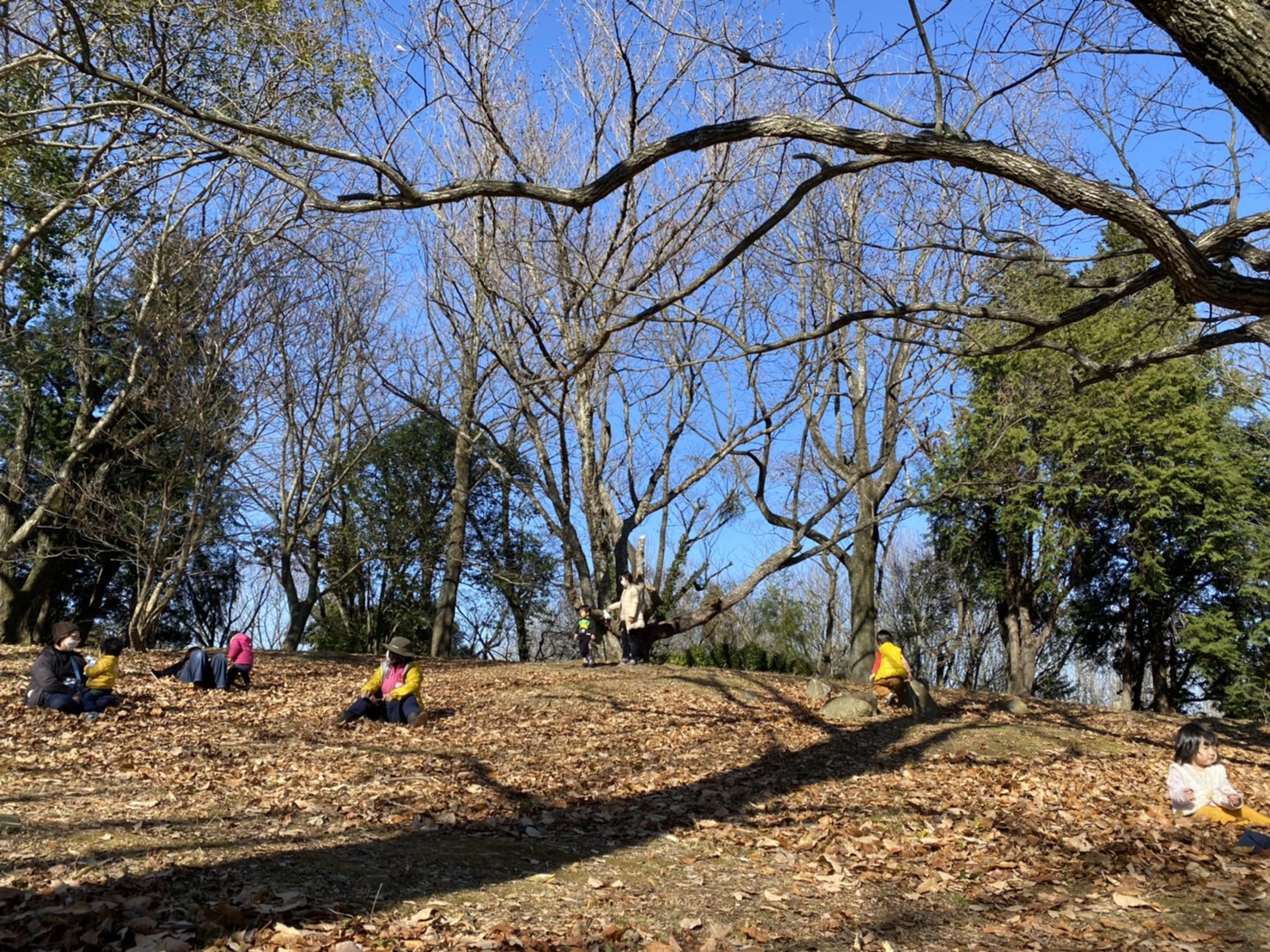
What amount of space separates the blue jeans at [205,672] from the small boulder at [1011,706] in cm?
1048

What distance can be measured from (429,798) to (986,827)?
3.94m

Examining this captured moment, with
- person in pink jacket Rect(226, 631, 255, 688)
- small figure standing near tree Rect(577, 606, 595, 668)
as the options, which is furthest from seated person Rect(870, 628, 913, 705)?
person in pink jacket Rect(226, 631, 255, 688)

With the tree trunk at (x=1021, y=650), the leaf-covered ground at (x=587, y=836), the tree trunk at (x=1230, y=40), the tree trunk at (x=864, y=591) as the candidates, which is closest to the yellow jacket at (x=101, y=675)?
the leaf-covered ground at (x=587, y=836)

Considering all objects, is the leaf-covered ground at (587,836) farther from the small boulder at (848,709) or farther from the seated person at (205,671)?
the seated person at (205,671)

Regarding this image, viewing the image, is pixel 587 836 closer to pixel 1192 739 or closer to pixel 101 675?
pixel 1192 739

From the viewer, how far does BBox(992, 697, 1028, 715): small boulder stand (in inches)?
552

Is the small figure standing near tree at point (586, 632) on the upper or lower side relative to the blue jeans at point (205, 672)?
upper

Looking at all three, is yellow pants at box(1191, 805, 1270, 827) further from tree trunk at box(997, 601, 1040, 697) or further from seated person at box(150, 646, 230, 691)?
tree trunk at box(997, 601, 1040, 697)

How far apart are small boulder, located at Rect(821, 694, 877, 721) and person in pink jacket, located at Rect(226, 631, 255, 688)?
23.6 feet

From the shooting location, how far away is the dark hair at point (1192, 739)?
22.1 feet

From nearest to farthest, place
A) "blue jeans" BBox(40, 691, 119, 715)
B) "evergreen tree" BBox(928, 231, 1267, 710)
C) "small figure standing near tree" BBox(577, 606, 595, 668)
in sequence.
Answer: "blue jeans" BBox(40, 691, 119, 715) < "small figure standing near tree" BBox(577, 606, 595, 668) < "evergreen tree" BBox(928, 231, 1267, 710)

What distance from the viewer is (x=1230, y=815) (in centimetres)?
678

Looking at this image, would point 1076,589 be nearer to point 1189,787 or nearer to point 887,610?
point 887,610

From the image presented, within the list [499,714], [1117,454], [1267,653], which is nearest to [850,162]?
[499,714]
